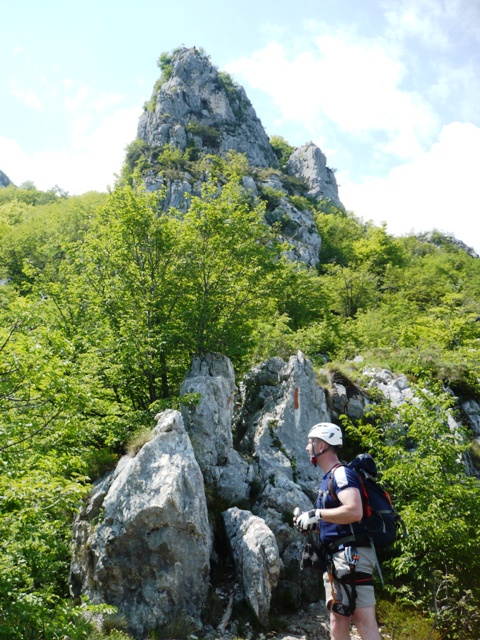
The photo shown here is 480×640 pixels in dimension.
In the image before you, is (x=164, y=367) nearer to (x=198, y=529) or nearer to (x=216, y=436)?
(x=216, y=436)

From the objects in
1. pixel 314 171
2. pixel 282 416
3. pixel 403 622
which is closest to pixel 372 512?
pixel 403 622

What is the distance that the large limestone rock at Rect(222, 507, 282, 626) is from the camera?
801 cm

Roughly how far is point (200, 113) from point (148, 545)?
242 feet

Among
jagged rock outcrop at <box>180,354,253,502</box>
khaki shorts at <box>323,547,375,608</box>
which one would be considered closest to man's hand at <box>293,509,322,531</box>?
khaki shorts at <box>323,547,375,608</box>

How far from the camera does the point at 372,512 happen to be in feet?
13.4

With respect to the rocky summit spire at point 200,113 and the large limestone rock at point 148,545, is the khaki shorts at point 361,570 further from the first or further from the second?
the rocky summit spire at point 200,113

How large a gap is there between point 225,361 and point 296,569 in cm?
651

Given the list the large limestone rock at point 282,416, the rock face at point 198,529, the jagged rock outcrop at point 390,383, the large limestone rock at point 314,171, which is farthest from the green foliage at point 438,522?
the large limestone rock at point 314,171

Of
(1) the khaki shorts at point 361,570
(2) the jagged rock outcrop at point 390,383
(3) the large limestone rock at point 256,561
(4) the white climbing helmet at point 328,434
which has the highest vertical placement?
(2) the jagged rock outcrop at point 390,383

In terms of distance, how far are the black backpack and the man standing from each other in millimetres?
79

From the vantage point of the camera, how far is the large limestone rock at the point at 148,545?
765 cm

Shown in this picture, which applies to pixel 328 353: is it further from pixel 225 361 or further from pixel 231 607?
pixel 231 607

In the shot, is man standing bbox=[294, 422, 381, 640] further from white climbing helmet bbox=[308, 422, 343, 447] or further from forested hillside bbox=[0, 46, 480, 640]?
forested hillside bbox=[0, 46, 480, 640]

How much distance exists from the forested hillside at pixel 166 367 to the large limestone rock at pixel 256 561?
96.1 inches
